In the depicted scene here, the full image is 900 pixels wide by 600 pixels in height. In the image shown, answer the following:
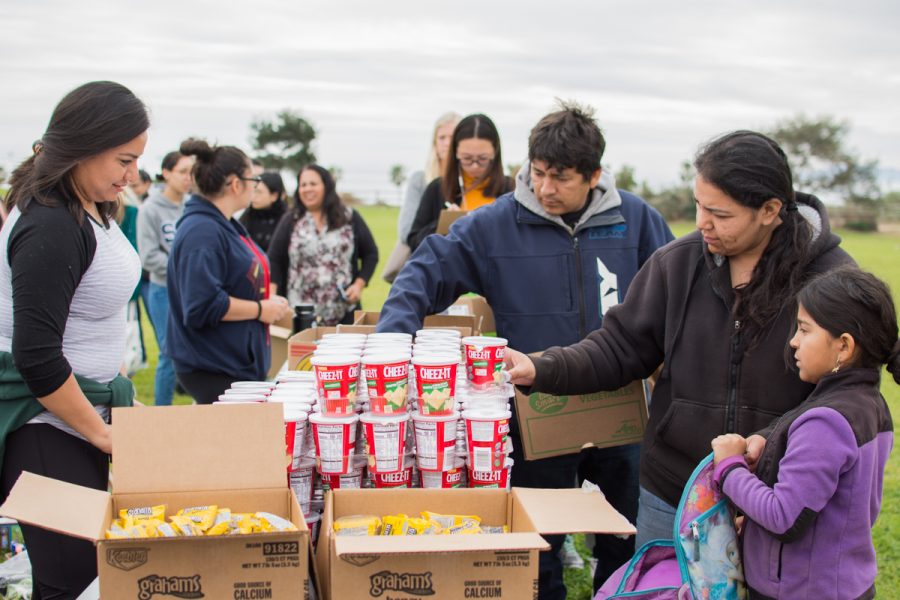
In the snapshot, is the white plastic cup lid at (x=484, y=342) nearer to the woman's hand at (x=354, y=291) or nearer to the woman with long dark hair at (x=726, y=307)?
the woman with long dark hair at (x=726, y=307)

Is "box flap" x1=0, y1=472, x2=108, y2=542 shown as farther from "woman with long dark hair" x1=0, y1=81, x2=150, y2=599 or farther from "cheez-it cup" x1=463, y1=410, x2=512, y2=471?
"cheez-it cup" x1=463, y1=410, x2=512, y2=471

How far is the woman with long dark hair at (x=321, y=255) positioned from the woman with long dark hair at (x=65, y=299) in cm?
378

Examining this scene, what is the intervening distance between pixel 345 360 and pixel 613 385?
109 centimetres

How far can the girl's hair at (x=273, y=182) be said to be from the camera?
7.41 meters

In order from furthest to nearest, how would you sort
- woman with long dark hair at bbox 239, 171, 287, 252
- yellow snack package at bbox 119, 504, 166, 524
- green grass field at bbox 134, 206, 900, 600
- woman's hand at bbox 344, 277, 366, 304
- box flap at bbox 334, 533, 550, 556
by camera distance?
woman with long dark hair at bbox 239, 171, 287, 252 → woman's hand at bbox 344, 277, 366, 304 → green grass field at bbox 134, 206, 900, 600 → yellow snack package at bbox 119, 504, 166, 524 → box flap at bbox 334, 533, 550, 556

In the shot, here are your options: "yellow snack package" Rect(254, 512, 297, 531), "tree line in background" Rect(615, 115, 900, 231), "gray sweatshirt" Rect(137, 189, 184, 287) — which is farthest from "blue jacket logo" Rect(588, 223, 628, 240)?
"tree line in background" Rect(615, 115, 900, 231)

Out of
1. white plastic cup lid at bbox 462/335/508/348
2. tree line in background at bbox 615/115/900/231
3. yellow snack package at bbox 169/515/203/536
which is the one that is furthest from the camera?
tree line in background at bbox 615/115/900/231

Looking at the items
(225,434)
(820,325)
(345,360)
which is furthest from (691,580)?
(225,434)

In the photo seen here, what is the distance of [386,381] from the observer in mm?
2238

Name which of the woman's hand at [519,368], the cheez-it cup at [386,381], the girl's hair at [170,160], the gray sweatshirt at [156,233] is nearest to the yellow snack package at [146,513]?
the cheez-it cup at [386,381]

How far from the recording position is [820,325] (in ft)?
6.97

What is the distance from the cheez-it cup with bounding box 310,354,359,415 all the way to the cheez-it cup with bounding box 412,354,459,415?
189 millimetres

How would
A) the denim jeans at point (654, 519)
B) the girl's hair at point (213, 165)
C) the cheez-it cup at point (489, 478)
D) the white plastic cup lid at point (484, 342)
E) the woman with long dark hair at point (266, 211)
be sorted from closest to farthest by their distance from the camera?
1. the cheez-it cup at point (489, 478)
2. the white plastic cup lid at point (484, 342)
3. the denim jeans at point (654, 519)
4. the girl's hair at point (213, 165)
5. the woman with long dark hair at point (266, 211)

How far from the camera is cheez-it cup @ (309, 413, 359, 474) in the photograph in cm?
220
